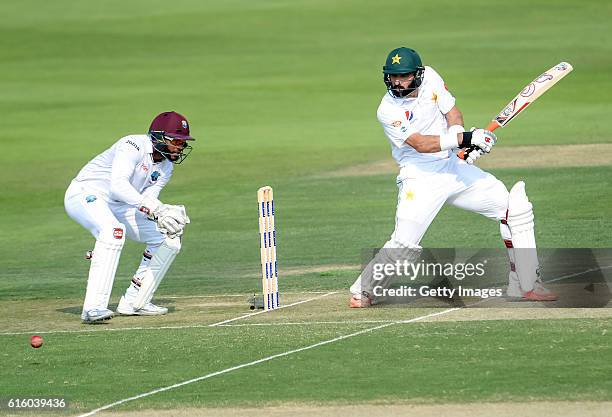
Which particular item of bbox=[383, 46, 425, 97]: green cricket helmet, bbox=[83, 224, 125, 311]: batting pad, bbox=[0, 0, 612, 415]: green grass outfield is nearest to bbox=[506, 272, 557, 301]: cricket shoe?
bbox=[0, 0, 612, 415]: green grass outfield

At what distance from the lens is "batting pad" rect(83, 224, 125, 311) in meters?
12.6

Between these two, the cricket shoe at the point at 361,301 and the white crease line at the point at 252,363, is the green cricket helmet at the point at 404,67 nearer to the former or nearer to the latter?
the cricket shoe at the point at 361,301

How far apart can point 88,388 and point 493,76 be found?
33.7 meters

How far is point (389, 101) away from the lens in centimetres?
1257

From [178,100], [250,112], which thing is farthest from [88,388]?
[178,100]

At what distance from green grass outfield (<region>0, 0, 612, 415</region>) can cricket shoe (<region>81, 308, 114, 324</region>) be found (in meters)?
0.18

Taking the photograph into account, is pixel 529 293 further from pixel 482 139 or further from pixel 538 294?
pixel 482 139

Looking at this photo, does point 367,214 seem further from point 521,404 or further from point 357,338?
point 521,404

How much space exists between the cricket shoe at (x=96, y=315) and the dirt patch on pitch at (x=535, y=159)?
13.7 m

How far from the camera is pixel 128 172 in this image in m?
12.7

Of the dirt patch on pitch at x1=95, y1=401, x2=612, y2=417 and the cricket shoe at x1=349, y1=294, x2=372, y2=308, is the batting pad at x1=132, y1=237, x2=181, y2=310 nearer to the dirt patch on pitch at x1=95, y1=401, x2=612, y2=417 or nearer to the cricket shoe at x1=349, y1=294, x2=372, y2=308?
the cricket shoe at x1=349, y1=294, x2=372, y2=308

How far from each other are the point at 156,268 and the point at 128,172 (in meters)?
1.04

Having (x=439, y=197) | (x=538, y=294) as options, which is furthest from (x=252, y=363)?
(x=538, y=294)

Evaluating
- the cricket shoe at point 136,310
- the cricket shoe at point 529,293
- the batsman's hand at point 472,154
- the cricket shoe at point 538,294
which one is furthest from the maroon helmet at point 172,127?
the cricket shoe at point 538,294
